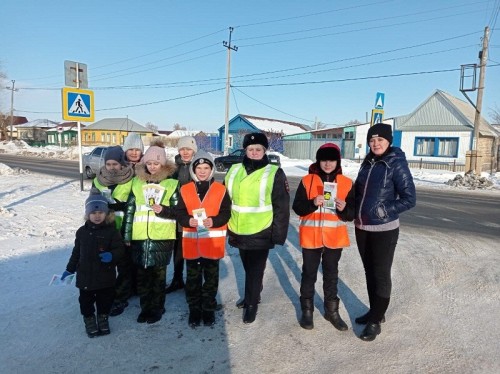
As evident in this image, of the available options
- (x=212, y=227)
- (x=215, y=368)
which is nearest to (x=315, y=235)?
(x=212, y=227)

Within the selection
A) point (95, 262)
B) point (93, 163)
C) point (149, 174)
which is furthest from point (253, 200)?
point (93, 163)

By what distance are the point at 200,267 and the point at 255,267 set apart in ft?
1.83

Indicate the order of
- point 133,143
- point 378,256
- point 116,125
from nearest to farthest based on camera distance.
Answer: point 378,256 < point 133,143 < point 116,125

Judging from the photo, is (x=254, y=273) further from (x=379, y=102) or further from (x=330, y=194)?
(x=379, y=102)

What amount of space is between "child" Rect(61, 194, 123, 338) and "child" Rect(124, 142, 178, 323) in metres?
0.24

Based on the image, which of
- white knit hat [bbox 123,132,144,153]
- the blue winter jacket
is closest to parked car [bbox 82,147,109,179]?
white knit hat [bbox 123,132,144,153]

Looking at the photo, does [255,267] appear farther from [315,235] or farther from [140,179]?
[140,179]

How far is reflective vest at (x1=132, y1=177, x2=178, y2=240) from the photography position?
3.46 m

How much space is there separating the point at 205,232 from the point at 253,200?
57 centimetres

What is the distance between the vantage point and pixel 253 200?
134 inches

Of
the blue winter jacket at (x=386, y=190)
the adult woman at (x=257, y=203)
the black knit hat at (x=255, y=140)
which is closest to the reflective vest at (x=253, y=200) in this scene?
the adult woman at (x=257, y=203)

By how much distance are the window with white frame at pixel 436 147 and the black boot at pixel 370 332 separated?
3079cm

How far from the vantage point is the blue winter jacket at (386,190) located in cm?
310

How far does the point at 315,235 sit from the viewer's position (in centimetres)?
341
